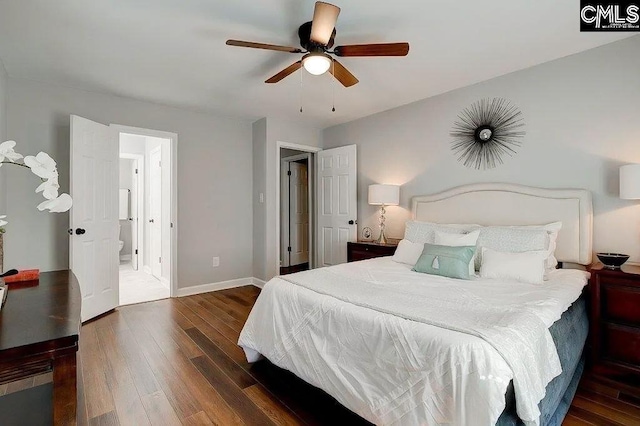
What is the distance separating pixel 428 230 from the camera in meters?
3.20

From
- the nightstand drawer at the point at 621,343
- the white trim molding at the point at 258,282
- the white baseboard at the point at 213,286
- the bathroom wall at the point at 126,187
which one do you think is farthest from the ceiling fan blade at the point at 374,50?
the bathroom wall at the point at 126,187

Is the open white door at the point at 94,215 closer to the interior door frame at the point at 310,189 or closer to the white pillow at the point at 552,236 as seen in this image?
the interior door frame at the point at 310,189

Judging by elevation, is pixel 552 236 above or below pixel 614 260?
above

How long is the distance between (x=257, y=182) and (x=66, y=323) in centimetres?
371

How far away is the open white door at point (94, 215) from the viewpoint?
3.13 meters

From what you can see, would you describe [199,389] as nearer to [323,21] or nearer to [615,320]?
[323,21]

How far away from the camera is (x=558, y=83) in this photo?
2764 millimetres

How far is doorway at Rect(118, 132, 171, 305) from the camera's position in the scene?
4223mm

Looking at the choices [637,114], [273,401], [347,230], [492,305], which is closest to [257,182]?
[347,230]

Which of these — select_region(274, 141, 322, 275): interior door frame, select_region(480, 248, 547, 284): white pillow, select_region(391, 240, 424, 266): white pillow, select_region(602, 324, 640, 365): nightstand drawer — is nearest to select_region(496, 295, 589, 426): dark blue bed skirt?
select_region(602, 324, 640, 365): nightstand drawer

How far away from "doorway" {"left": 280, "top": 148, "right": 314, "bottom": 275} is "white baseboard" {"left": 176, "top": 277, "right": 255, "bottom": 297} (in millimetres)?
1326

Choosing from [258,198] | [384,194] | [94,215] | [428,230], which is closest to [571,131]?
[428,230]

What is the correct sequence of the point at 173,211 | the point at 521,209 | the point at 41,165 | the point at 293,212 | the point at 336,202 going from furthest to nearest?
the point at 293,212 < the point at 336,202 < the point at 173,211 < the point at 521,209 < the point at 41,165

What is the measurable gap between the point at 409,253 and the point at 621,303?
152cm
